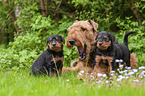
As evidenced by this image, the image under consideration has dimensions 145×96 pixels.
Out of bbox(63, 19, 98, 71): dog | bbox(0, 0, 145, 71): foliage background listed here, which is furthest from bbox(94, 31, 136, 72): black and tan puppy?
bbox(0, 0, 145, 71): foliage background

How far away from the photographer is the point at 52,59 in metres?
4.53

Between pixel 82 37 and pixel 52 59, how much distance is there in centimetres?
97

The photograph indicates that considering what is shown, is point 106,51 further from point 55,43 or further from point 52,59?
point 52,59

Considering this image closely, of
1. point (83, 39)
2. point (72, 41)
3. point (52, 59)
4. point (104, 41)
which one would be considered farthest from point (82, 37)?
point (52, 59)

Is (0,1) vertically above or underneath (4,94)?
above

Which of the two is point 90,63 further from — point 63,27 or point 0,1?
point 0,1

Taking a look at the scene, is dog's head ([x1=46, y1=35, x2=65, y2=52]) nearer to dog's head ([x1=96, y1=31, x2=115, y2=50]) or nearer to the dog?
the dog

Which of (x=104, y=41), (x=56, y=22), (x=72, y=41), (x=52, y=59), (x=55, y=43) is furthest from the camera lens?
(x=56, y=22)

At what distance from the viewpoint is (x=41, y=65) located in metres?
4.77

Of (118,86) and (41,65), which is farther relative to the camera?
(41,65)

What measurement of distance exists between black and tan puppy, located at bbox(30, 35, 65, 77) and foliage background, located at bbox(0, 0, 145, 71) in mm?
1363

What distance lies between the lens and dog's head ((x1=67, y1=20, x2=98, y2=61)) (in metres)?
4.22

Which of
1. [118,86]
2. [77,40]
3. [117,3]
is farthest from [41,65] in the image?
[117,3]

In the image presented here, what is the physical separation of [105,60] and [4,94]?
8.00ft
